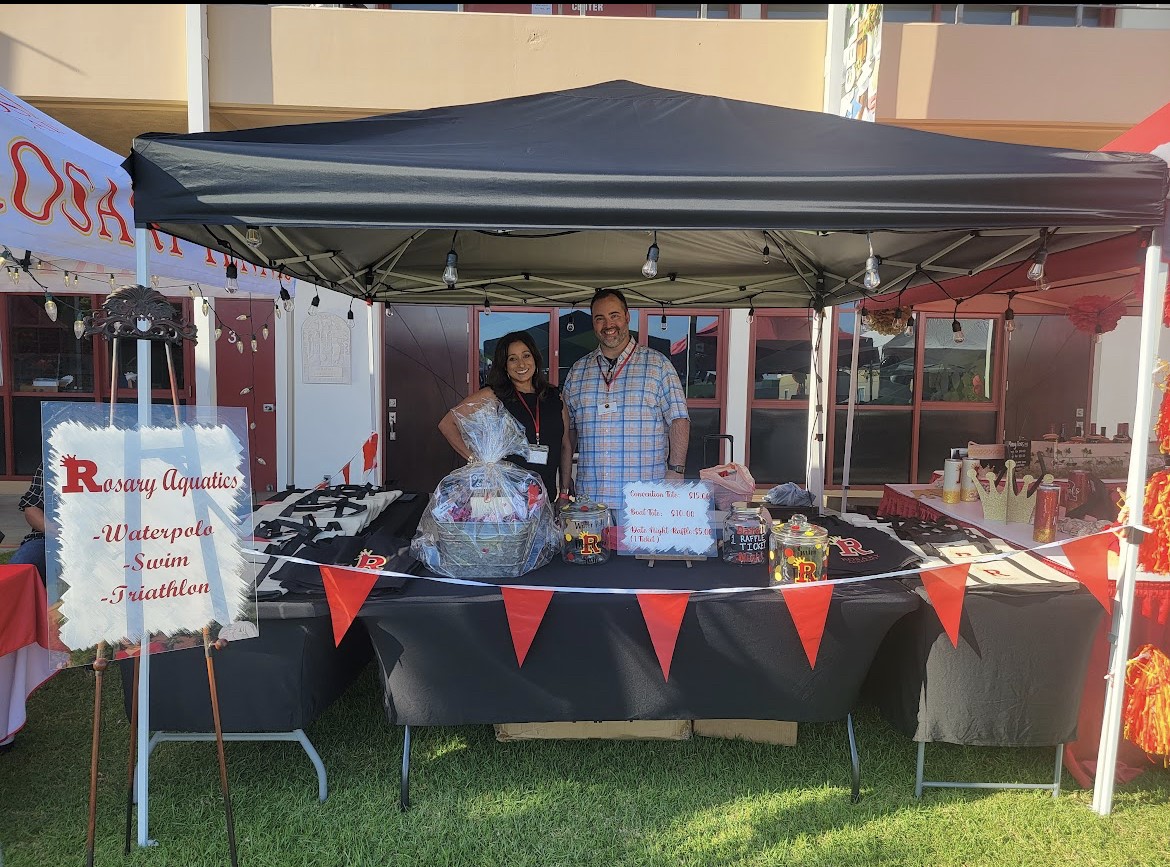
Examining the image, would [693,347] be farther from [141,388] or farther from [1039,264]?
[141,388]

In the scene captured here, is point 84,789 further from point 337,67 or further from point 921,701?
point 337,67

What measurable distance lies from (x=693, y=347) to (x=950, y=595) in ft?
17.5

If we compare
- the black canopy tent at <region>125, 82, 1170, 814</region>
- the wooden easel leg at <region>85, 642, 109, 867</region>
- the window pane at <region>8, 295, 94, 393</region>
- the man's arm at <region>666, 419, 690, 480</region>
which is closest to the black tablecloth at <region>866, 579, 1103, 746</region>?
the black canopy tent at <region>125, 82, 1170, 814</region>

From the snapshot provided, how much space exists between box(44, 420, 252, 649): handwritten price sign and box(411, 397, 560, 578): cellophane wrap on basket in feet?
2.09

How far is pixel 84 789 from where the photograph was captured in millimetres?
2488

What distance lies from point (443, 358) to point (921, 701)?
601 cm

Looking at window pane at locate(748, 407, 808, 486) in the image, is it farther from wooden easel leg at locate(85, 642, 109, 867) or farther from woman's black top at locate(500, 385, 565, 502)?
wooden easel leg at locate(85, 642, 109, 867)

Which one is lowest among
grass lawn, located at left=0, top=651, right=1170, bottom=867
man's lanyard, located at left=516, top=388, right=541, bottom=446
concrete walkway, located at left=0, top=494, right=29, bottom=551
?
grass lawn, located at left=0, top=651, right=1170, bottom=867

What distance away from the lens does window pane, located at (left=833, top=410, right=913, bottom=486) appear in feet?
25.0

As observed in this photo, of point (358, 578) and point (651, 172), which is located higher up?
point (651, 172)

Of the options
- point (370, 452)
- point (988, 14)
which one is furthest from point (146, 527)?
point (988, 14)

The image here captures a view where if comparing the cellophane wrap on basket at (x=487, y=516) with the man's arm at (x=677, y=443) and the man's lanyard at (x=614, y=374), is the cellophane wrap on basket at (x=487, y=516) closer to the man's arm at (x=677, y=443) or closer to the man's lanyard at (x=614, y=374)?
the man's lanyard at (x=614, y=374)

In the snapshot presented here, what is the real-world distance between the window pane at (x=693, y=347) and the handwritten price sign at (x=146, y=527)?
577cm

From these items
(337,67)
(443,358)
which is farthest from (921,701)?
(337,67)
